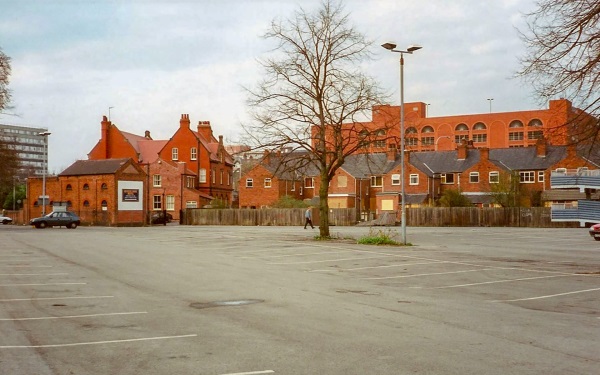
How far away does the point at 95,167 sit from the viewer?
70.6 metres

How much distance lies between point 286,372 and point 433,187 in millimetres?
72609

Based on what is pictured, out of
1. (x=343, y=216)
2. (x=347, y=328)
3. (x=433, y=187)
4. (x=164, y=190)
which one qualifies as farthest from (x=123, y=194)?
(x=347, y=328)

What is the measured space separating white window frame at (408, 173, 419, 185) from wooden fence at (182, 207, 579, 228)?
10609mm

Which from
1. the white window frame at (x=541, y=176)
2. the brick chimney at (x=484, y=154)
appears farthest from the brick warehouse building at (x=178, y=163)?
the white window frame at (x=541, y=176)

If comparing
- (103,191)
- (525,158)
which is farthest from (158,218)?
(525,158)

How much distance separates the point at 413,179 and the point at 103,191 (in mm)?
37092

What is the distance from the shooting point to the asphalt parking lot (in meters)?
7.30

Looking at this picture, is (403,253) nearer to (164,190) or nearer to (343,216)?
(343,216)

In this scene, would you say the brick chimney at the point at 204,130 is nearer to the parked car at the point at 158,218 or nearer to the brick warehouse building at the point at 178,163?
the brick warehouse building at the point at 178,163

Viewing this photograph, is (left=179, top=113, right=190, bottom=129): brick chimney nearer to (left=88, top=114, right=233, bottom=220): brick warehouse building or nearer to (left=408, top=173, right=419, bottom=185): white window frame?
(left=88, top=114, right=233, bottom=220): brick warehouse building

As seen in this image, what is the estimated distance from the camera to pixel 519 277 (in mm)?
17203

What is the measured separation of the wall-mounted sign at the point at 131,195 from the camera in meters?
68.8

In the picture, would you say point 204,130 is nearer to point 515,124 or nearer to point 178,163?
point 178,163

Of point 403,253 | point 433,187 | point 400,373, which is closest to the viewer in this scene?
point 400,373
